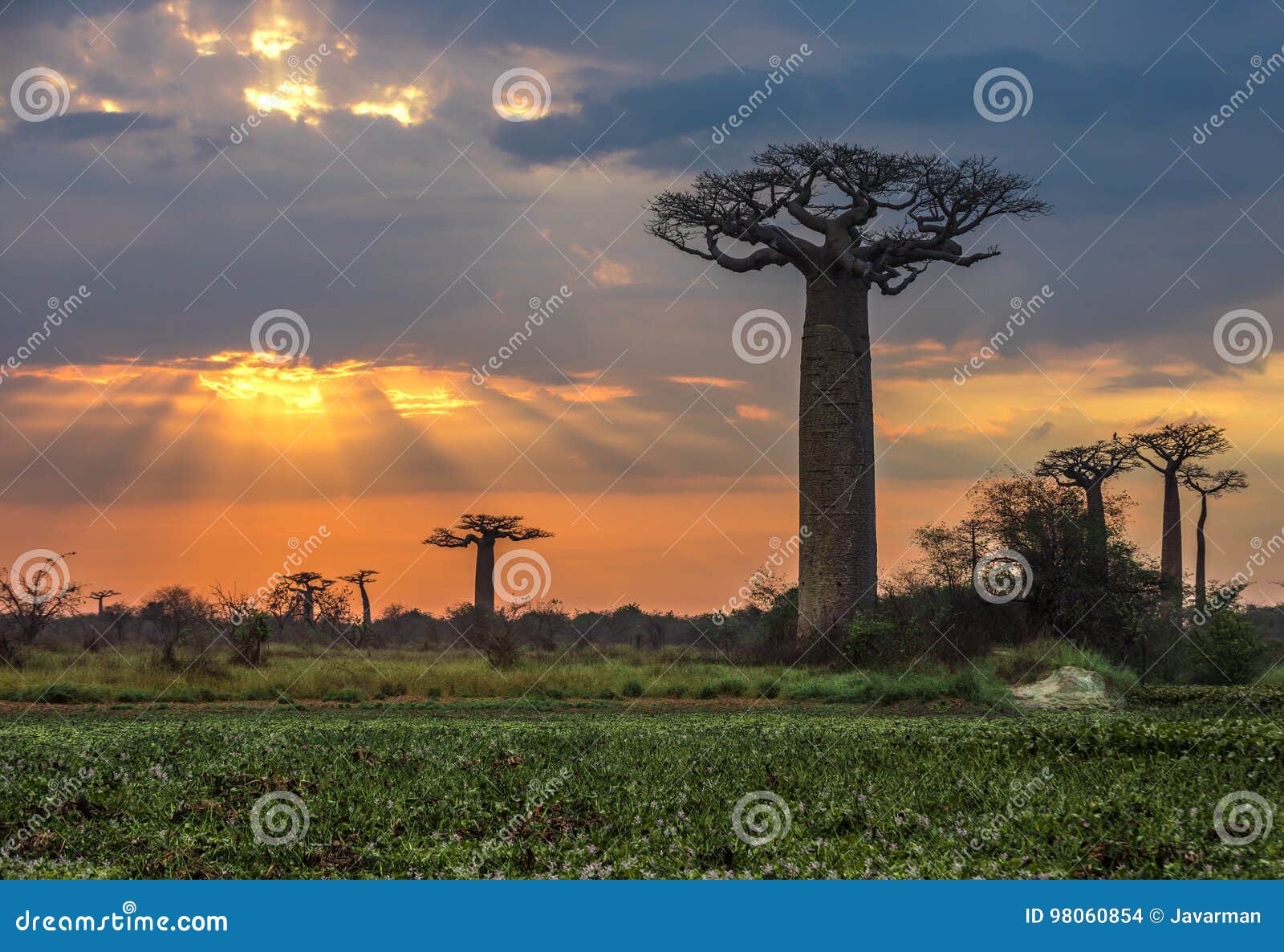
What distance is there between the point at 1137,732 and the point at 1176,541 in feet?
76.5

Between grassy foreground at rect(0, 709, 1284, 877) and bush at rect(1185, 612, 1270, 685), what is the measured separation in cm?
1197

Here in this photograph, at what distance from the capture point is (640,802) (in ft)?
19.6

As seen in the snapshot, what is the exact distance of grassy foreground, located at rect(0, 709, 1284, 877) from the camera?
4.88m

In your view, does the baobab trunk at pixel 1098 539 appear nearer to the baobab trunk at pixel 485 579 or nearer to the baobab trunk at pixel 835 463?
the baobab trunk at pixel 835 463

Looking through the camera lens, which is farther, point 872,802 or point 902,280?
point 902,280

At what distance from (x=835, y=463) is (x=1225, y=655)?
7.90m

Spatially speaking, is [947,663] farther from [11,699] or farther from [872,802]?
[11,699]

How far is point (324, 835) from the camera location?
529cm

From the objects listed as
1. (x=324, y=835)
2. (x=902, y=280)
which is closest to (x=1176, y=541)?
(x=902, y=280)

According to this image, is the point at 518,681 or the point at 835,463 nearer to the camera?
the point at 518,681

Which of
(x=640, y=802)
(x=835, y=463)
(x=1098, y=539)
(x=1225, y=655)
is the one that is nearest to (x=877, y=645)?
(x=835, y=463)

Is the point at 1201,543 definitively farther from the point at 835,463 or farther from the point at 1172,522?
the point at 835,463

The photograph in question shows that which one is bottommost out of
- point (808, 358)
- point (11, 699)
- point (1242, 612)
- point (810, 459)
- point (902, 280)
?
point (11, 699)

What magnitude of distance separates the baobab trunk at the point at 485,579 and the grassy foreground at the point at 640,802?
79.5ft
